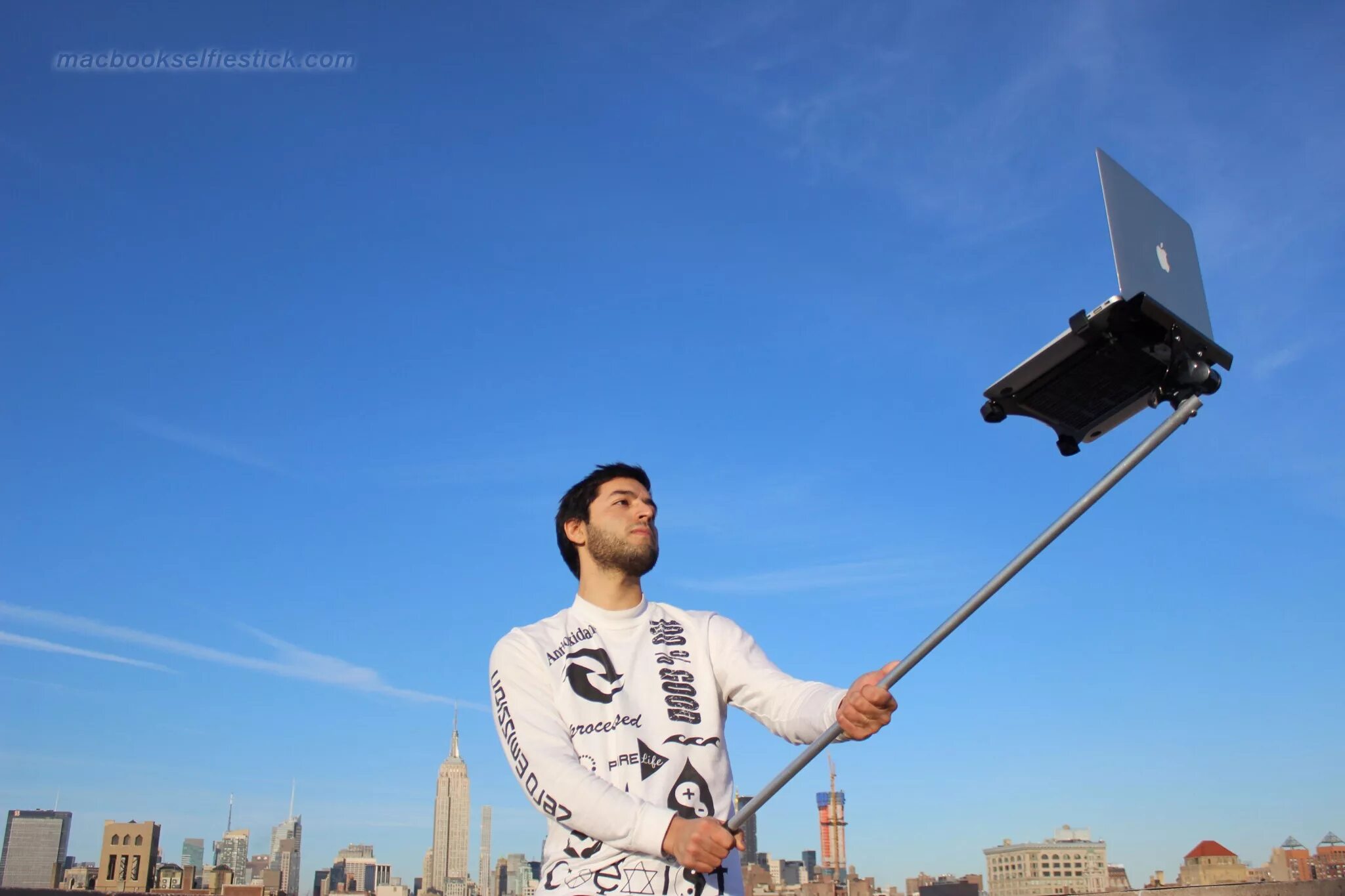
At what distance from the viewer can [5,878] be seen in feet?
582

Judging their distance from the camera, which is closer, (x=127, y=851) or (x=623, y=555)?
(x=623, y=555)

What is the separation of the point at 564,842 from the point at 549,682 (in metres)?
0.62

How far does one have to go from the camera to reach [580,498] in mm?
4941

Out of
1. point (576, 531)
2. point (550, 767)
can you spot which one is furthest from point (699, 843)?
point (576, 531)

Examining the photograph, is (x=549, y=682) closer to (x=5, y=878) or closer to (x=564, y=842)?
(x=564, y=842)

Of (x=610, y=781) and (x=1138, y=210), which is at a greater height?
(x=1138, y=210)

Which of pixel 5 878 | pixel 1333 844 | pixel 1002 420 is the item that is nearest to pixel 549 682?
pixel 1002 420

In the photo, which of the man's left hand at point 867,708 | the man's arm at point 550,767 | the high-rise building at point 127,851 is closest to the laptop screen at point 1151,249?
the man's left hand at point 867,708

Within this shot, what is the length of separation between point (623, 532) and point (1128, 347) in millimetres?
2381

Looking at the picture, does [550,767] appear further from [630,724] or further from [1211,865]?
[1211,865]

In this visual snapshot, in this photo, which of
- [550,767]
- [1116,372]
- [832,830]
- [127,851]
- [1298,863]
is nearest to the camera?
[1116,372]

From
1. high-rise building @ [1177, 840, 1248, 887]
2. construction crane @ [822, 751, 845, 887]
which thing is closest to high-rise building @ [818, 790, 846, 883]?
construction crane @ [822, 751, 845, 887]

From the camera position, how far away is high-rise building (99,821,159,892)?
60.1 m

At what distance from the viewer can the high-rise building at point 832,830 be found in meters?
134
